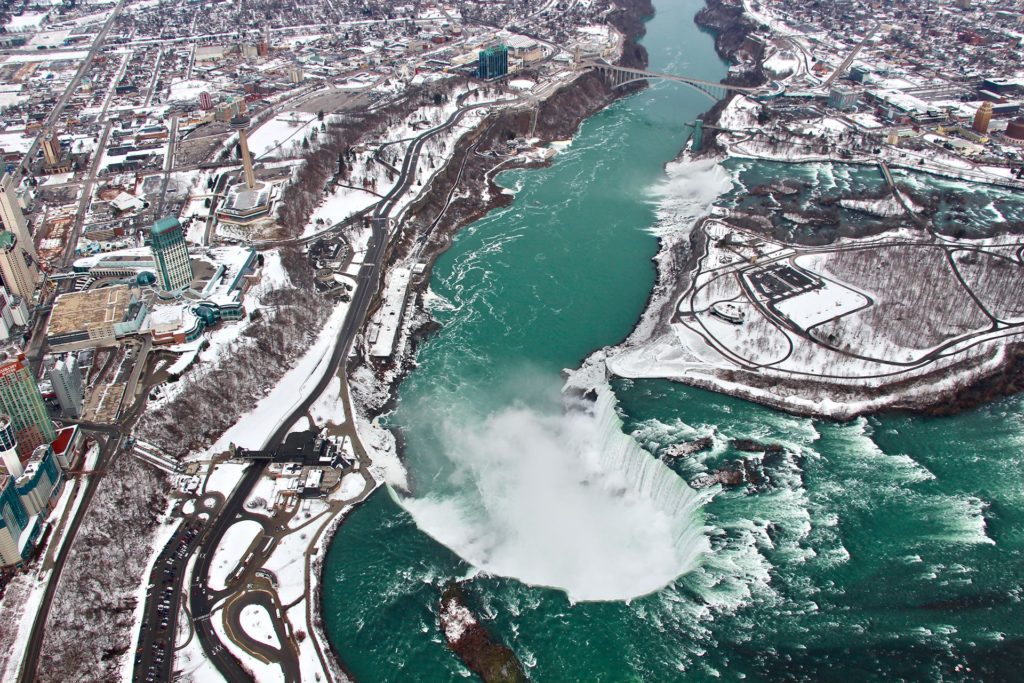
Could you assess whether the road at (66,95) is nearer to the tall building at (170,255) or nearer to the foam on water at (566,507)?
the tall building at (170,255)

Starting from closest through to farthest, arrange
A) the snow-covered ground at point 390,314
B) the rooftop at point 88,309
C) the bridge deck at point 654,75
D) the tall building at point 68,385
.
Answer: the tall building at point 68,385 → the rooftop at point 88,309 → the snow-covered ground at point 390,314 → the bridge deck at point 654,75

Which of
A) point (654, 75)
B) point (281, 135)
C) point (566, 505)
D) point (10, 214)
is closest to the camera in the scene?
point (566, 505)

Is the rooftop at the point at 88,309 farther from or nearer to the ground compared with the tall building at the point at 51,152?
nearer to the ground

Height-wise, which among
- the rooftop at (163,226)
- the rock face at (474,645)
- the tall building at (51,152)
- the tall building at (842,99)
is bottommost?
the rock face at (474,645)

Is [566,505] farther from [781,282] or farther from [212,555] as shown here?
[781,282]

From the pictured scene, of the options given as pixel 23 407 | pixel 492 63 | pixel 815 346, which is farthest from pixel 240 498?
pixel 492 63

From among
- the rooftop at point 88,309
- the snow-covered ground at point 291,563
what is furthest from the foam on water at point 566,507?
the rooftop at point 88,309
